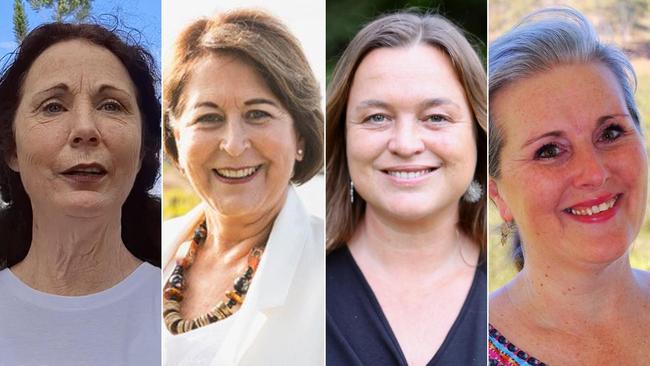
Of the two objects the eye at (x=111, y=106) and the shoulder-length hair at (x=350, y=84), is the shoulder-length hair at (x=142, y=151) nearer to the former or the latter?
the eye at (x=111, y=106)

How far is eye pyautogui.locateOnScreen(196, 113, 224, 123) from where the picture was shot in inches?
194

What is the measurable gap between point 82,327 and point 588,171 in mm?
2887

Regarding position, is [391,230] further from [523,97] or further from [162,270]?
[162,270]

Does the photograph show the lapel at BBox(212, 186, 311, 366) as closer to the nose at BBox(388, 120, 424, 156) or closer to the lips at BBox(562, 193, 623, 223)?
the nose at BBox(388, 120, 424, 156)

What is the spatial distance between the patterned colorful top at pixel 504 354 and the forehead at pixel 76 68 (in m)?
2.43

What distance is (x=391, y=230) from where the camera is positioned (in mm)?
4820

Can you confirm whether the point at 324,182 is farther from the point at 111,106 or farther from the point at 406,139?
the point at 111,106

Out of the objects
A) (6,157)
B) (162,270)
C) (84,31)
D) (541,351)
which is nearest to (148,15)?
(84,31)

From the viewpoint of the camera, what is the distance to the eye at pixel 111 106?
5.02m

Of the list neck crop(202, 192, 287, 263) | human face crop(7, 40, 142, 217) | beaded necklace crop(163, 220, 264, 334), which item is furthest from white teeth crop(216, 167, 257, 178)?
human face crop(7, 40, 142, 217)

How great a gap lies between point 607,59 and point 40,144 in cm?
313

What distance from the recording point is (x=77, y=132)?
4953mm

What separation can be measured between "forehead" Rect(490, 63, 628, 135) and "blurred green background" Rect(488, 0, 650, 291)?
0.17 m

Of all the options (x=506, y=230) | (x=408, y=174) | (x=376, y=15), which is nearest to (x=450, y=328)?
(x=506, y=230)
